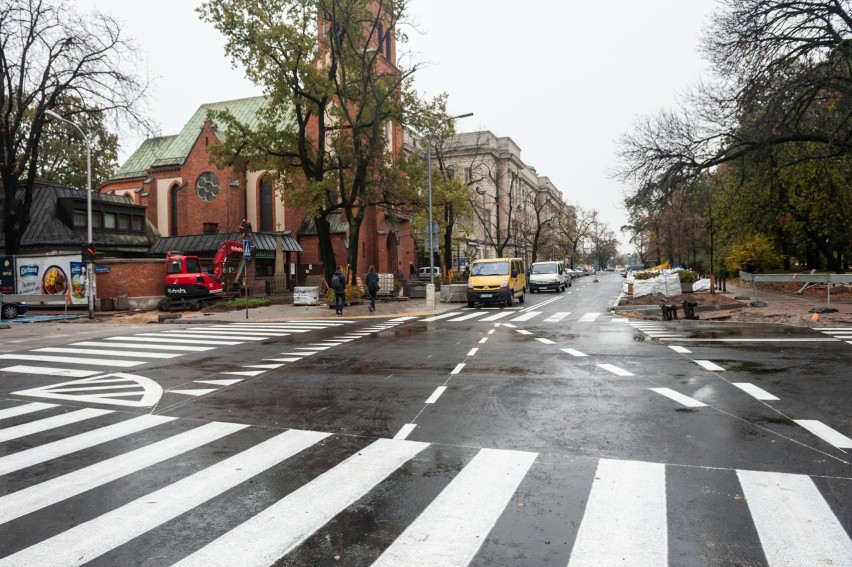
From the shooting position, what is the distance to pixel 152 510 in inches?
165

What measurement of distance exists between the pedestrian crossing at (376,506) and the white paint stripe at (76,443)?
0.10 feet

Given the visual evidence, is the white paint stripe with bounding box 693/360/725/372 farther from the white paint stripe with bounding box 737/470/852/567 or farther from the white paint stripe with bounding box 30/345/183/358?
the white paint stripe with bounding box 30/345/183/358

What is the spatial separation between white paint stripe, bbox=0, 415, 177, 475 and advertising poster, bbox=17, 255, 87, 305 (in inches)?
918

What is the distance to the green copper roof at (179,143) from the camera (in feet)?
167

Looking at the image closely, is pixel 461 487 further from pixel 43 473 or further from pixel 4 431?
pixel 4 431

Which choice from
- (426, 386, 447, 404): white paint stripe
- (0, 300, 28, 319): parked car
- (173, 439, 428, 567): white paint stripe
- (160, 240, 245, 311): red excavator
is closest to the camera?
(173, 439, 428, 567): white paint stripe

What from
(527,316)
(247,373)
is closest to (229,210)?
(527,316)

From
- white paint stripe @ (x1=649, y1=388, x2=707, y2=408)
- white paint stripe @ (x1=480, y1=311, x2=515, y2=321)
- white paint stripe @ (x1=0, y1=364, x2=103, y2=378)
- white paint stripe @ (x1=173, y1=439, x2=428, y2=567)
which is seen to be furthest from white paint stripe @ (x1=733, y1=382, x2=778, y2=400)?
white paint stripe @ (x1=480, y1=311, x2=515, y2=321)

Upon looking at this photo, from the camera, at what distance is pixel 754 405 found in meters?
7.14

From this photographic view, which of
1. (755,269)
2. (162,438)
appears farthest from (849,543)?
(755,269)

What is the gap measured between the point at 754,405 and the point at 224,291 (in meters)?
29.2

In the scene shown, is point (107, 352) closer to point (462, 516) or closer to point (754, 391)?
point (462, 516)

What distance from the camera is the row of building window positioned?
Answer: 3659cm

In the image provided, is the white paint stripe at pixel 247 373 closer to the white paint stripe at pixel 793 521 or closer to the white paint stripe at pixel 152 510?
the white paint stripe at pixel 152 510
